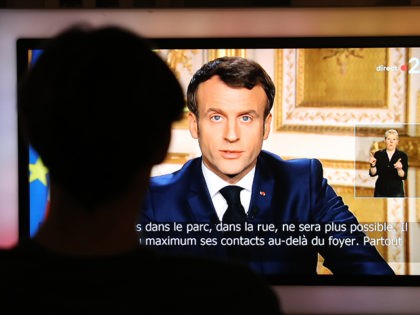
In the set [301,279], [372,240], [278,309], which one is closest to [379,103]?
[372,240]

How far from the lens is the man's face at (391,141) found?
3379mm

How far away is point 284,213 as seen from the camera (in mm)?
3443

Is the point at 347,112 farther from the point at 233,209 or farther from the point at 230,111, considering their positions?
the point at 233,209

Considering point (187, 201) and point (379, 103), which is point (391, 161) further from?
point (187, 201)

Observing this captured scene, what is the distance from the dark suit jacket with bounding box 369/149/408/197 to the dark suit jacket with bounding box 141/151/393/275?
0.22 m

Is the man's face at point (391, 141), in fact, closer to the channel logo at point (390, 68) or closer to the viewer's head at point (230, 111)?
the channel logo at point (390, 68)

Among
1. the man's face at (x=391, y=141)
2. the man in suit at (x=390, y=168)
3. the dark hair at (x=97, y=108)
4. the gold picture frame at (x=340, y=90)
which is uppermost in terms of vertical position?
the gold picture frame at (x=340, y=90)

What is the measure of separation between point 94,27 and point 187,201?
276 centimetres

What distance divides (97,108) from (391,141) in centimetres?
291

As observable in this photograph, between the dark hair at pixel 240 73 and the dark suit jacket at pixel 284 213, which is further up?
the dark hair at pixel 240 73

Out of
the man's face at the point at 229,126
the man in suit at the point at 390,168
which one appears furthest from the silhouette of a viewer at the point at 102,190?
the man in suit at the point at 390,168

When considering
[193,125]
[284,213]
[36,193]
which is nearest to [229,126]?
[193,125]

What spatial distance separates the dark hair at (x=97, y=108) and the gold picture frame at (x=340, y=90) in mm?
2716

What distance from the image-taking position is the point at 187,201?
346 centimetres
